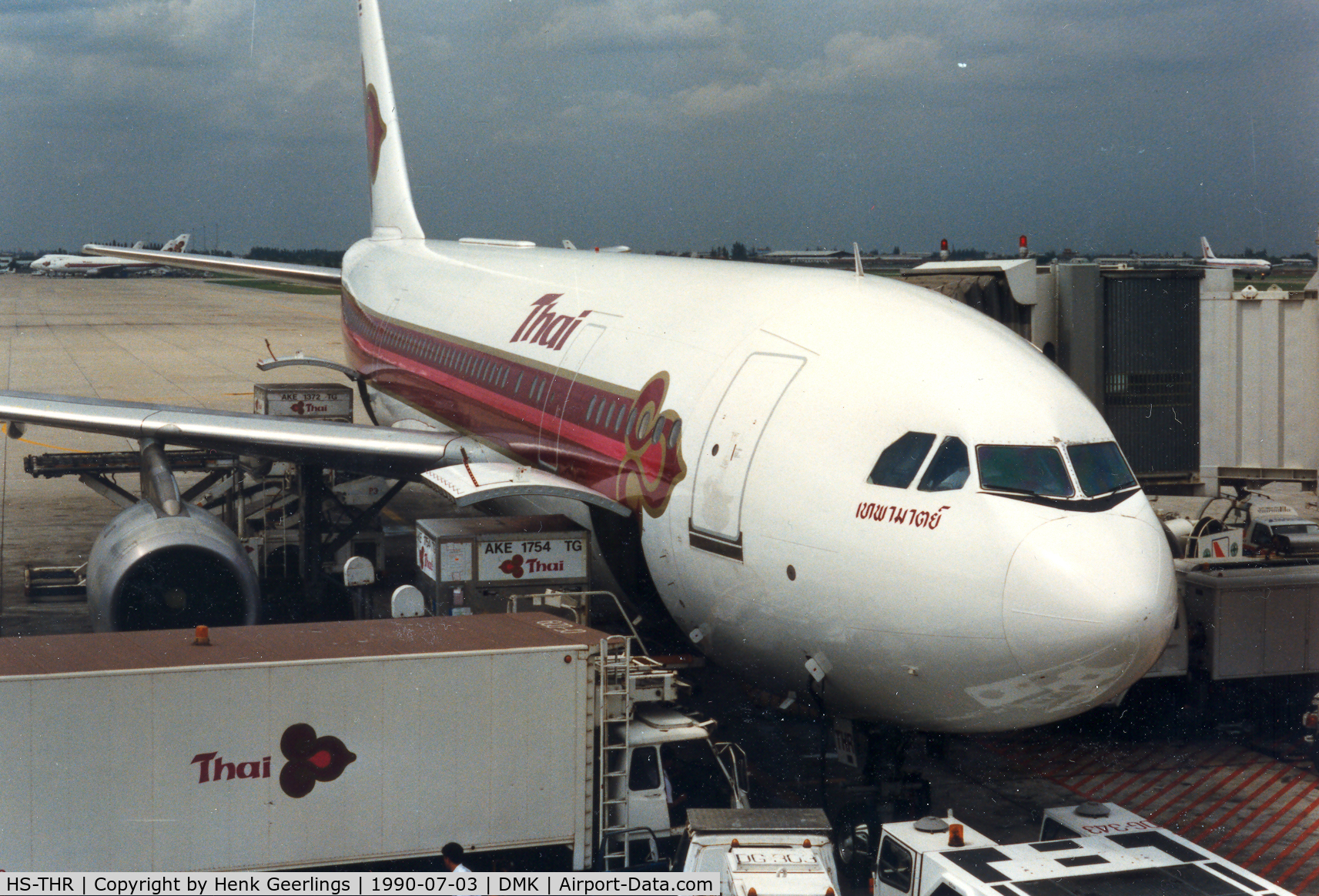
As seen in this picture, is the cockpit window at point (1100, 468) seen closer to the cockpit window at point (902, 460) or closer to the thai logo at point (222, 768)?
the cockpit window at point (902, 460)

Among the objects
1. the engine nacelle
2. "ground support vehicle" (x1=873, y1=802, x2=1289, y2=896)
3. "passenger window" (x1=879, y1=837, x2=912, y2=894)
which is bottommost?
"passenger window" (x1=879, y1=837, x2=912, y2=894)

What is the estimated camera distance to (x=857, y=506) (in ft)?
31.9

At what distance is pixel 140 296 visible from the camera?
112562 mm

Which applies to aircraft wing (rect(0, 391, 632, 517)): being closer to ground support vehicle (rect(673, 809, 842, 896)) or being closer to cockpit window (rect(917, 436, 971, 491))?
ground support vehicle (rect(673, 809, 842, 896))

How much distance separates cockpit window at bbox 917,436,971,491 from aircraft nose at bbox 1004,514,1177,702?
0.67m

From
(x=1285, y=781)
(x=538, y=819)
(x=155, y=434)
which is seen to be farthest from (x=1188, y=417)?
(x=155, y=434)

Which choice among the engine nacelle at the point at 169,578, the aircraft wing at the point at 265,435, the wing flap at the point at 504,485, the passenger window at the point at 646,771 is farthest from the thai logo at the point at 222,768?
the aircraft wing at the point at 265,435

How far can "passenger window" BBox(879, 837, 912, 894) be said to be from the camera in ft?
31.1

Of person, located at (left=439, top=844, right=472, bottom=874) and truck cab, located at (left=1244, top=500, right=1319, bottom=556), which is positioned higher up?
truck cab, located at (left=1244, top=500, right=1319, bottom=556)

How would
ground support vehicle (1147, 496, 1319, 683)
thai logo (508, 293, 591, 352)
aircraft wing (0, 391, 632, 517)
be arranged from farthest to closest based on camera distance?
1. aircraft wing (0, 391, 632, 517)
2. thai logo (508, 293, 591, 352)
3. ground support vehicle (1147, 496, 1319, 683)

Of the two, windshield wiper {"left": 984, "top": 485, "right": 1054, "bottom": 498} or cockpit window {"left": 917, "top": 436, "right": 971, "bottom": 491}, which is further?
cockpit window {"left": 917, "top": 436, "right": 971, "bottom": 491}

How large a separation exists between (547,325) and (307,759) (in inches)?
301

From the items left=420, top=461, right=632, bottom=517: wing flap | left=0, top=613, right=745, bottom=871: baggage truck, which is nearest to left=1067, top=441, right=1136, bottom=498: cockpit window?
left=0, top=613, right=745, bottom=871: baggage truck

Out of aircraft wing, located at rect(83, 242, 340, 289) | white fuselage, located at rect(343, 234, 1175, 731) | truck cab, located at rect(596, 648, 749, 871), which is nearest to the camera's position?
white fuselage, located at rect(343, 234, 1175, 731)
